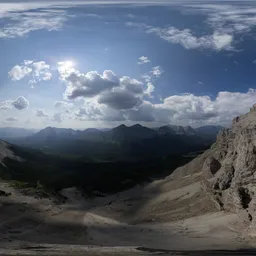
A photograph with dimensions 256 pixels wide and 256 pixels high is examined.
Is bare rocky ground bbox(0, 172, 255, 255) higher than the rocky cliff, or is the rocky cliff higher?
the rocky cliff

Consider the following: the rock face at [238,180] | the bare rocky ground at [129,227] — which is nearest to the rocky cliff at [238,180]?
the rock face at [238,180]

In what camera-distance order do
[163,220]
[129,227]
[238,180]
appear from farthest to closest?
[163,220]
[129,227]
[238,180]

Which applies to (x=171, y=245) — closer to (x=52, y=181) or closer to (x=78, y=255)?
(x=78, y=255)

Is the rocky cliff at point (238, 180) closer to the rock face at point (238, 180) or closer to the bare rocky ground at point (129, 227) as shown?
the rock face at point (238, 180)

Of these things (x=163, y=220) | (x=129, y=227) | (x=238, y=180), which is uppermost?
(x=238, y=180)

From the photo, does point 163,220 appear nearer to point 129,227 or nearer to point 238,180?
point 129,227

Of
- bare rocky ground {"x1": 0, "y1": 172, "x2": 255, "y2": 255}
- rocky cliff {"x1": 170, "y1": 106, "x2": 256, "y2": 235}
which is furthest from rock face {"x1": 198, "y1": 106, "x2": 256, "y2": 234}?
bare rocky ground {"x1": 0, "y1": 172, "x2": 255, "y2": 255}

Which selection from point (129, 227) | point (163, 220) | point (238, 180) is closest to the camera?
point (238, 180)

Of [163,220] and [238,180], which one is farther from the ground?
[238,180]

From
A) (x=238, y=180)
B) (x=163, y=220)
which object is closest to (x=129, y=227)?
(x=163, y=220)

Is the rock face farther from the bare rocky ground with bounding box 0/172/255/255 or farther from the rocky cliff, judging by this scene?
the bare rocky ground with bounding box 0/172/255/255

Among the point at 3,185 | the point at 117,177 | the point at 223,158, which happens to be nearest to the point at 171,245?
the point at 223,158

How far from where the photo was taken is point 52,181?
8325 centimetres

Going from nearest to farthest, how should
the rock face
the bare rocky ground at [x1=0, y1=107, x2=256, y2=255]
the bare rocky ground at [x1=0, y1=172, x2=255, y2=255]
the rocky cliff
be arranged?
the bare rocky ground at [x1=0, y1=172, x2=255, y2=255] < the bare rocky ground at [x1=0, y1=107, x2=256, y2=255] < the rocky cliff < the rock face
